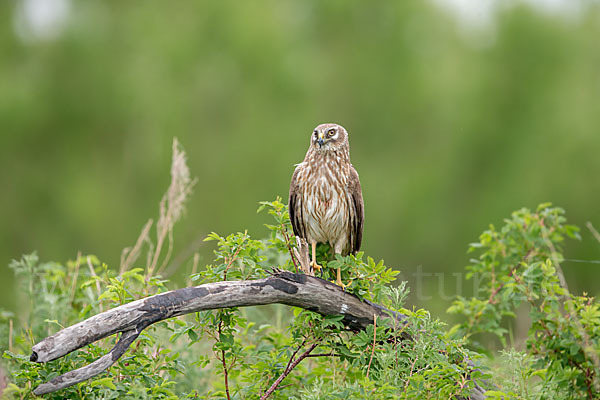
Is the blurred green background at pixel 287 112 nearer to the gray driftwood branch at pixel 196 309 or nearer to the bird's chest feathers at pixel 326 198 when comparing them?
the bird's chest feathers at pixel 326 198

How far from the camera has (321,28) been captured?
17.3 m

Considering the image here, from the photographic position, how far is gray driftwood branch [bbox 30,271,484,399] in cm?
305

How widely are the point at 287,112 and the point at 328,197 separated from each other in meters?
11.7

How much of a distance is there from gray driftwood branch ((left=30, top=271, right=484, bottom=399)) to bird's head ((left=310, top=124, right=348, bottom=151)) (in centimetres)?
122

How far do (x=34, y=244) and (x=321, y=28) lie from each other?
8.02 meters

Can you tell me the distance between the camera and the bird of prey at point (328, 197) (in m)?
4.75

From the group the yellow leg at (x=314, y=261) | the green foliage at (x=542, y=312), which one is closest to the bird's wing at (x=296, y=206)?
the yellow leg at (x=314, y=261)

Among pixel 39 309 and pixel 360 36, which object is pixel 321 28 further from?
pixel 39 309

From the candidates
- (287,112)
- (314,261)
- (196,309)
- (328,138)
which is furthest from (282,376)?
(287,112)

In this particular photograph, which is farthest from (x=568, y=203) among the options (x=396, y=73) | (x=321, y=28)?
(x=321, y=28)

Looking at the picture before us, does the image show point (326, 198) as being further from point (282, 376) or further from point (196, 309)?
point (196, 309)

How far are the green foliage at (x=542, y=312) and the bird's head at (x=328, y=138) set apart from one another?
111 cm

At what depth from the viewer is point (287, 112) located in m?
16.3

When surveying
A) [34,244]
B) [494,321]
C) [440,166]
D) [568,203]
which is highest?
[440,166]
